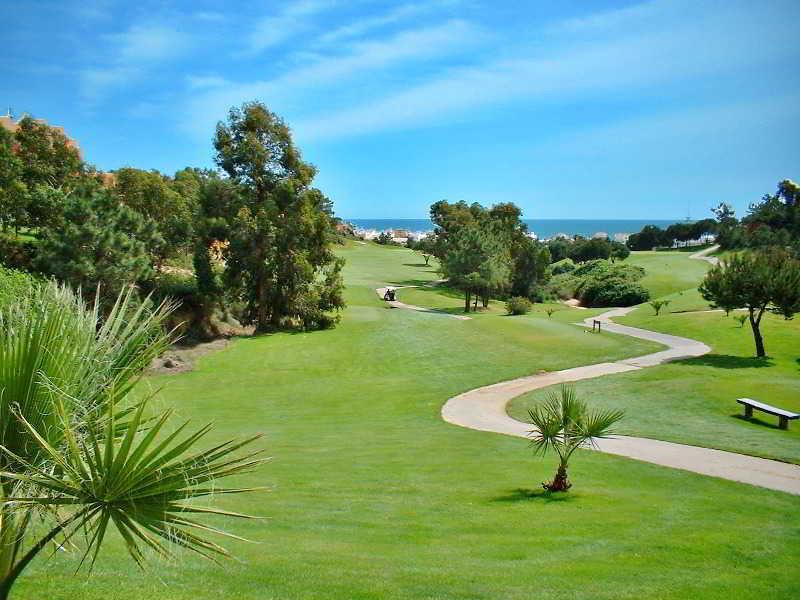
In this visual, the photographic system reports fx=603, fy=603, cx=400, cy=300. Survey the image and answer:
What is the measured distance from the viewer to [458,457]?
612 inches

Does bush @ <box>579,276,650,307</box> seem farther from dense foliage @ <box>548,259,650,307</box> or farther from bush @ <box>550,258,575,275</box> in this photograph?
bush @ <box>550,258,575,275</box>

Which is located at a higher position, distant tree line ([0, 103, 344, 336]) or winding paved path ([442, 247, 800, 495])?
distant tree line ([0, 103, 344, 336])

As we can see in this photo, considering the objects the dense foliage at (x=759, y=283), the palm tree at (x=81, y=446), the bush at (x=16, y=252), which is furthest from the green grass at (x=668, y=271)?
the palm tree at (x=81, y=446)

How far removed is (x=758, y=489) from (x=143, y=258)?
27.6 m

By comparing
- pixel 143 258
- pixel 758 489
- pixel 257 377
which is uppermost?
pixel 143 258

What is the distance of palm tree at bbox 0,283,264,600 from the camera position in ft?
11.9

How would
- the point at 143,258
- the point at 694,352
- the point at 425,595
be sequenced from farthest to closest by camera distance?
the point at 694,352 → the point at 143,258 → the point at 425,595

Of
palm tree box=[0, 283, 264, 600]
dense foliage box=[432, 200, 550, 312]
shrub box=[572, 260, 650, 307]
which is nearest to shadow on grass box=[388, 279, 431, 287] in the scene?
dense foliage box=[432, 200, 550, 312]

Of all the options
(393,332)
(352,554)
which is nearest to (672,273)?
(393,332)

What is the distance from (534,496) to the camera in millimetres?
12117

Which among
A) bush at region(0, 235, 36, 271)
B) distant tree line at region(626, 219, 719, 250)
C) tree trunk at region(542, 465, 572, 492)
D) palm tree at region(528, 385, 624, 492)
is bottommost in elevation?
tree trunk at region(542, 465, 572, 492)

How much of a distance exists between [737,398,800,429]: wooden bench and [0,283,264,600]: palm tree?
20.0 metres

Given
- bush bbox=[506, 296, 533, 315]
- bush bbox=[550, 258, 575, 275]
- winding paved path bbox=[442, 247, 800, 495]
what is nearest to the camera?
winding paved path bbox=[442, 247, 800, 495]

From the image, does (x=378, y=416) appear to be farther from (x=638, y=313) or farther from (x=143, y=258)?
(x=638, y=313)
